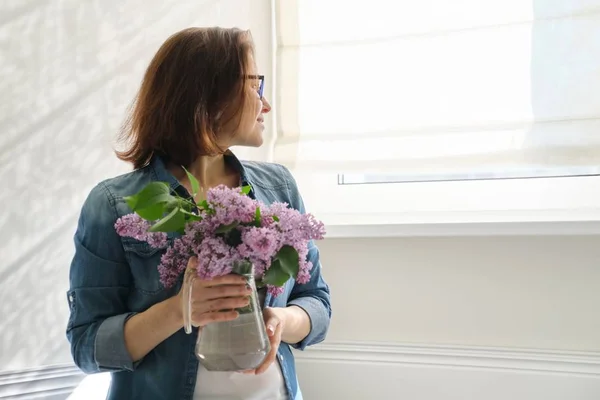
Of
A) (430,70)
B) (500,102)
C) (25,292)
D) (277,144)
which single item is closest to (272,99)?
(277,144)

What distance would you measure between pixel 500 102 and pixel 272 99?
73cm

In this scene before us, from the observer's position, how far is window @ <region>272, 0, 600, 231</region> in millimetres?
1607

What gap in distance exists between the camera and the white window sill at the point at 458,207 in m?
1.57

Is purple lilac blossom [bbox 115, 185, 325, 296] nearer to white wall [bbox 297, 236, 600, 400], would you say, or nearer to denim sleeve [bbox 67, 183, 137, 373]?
denim sleeve [bbox 67, 183, 137, 373]

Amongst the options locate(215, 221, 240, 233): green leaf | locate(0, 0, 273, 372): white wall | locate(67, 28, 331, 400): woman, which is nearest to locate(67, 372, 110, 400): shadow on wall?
locate(0, 0, 273, 372): white wall

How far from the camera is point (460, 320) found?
1656 millimetres

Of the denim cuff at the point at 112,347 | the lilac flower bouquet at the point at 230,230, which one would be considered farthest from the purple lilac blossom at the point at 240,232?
the denim cuff at the point at 112,347

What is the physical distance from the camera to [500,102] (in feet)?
5.49

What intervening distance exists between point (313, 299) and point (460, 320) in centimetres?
63

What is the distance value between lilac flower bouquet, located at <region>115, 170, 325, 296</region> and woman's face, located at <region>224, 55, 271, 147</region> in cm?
34

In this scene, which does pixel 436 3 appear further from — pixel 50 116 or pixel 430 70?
pixel 50 116

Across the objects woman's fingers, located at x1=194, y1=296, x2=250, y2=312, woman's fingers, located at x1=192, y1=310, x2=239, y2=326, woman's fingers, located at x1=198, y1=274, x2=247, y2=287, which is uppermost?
woman's fingers, located at x1=198, y1=274, x2=247, y2=287

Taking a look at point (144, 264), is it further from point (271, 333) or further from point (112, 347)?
point (271, 333)

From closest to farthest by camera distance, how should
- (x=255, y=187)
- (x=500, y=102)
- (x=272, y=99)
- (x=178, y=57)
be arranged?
(x=178, y=57)
(x=255, y=187)
(x=500, y=102)
(x=272, y=99)
